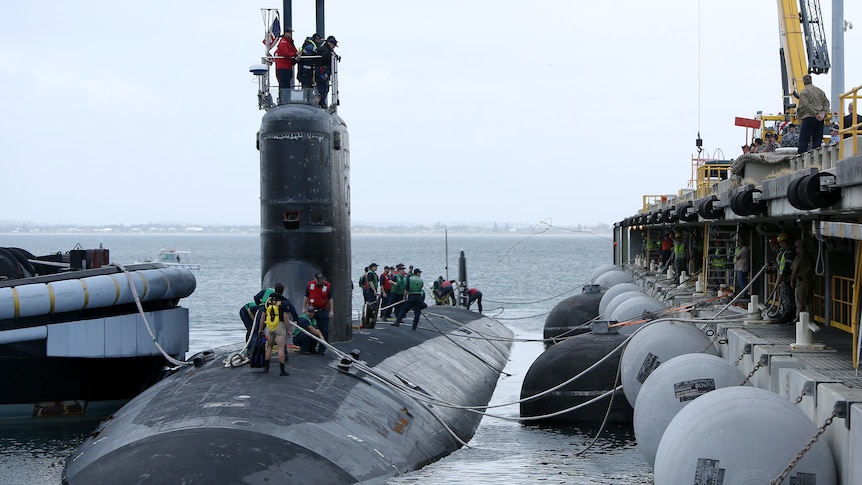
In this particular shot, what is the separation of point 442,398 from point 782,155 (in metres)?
7.73

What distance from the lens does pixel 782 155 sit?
739 inches

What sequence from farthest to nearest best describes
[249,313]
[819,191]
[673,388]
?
[249,313], [673,388], [819,191]

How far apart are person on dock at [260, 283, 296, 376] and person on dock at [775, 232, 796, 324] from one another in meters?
7.72

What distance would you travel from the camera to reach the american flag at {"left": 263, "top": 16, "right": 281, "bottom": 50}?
Result: 63.1 ft

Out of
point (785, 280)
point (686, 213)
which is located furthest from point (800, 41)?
point (785, 280)

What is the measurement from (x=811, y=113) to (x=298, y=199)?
881cm

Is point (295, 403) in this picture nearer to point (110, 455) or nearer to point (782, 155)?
point (110, 455)

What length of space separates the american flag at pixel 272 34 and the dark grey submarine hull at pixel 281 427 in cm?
577

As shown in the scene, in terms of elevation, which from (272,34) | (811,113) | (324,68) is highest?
(272,34)

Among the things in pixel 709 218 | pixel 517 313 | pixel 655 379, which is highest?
pixel 709 218

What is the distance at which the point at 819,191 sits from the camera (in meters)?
10.8

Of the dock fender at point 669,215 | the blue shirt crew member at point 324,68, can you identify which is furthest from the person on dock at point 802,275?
the dock fender at point 669,215

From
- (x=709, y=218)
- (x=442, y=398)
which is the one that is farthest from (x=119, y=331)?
(x=709, y=218)

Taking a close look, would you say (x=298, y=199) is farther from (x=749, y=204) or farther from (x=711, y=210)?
(x=711, y=210)
